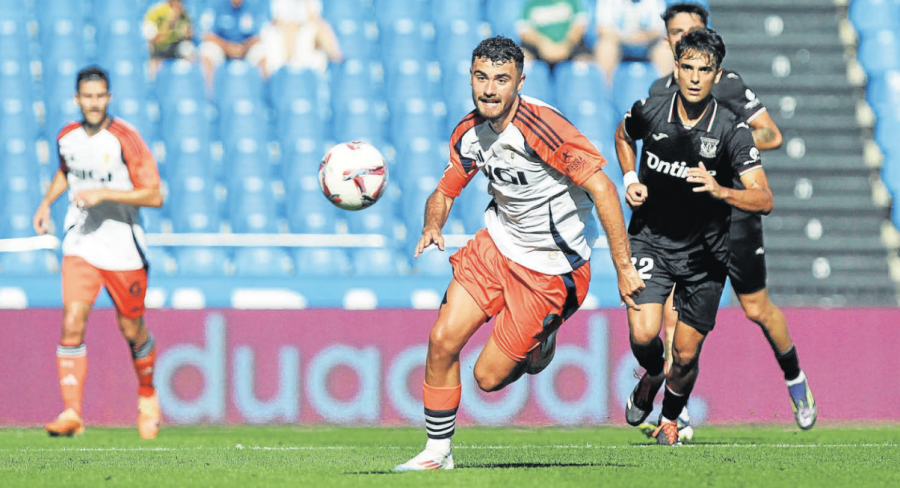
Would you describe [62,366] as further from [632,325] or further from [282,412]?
[632,325]

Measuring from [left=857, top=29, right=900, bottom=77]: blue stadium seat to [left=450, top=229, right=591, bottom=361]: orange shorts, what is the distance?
8.59 m

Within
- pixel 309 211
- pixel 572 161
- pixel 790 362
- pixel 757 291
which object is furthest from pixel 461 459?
pixel 309 211

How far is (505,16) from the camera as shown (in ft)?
44.0

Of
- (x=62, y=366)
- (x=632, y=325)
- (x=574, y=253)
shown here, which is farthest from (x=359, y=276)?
(x=574, y=253)

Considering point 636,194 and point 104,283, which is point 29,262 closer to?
point 104,283

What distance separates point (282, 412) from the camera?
995cm

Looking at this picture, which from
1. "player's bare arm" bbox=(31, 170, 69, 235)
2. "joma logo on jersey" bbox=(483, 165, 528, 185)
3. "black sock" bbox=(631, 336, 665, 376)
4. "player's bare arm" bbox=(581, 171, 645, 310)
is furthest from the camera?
"player's bare arm" bbox=(31, 170, 69, 235)

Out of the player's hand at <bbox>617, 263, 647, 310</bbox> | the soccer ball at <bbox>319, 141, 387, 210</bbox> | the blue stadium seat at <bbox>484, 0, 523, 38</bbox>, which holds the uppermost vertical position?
the blue stadium seat at <bbox>484, 0, 523, 38</bbox>

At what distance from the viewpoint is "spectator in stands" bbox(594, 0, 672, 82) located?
1313 centimetres

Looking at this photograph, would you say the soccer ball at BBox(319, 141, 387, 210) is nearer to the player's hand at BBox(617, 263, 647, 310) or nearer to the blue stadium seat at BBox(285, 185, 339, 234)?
the player's hand at BBox(617, 263, 647, 310)

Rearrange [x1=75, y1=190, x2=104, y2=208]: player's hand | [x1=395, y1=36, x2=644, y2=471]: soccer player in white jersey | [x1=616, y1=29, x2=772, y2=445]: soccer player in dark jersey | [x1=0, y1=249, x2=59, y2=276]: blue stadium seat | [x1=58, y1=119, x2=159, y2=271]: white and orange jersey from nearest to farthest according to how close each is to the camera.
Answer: [x1=395, y1=36, x2=644, y2=471]: soccer player in white jersey
[x1=616, y1=29, x2=772, y2=445]: soccer player in dark jersey
[x1=75, y1=190, x2=104, y2=208]: player's hand
[x1=58, y1=119, x2=159, y2=271]: white and orange jersey
[x1=0, y1=249, x2=59, y2=276]: blue stadium seat

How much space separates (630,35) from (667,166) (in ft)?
21.6

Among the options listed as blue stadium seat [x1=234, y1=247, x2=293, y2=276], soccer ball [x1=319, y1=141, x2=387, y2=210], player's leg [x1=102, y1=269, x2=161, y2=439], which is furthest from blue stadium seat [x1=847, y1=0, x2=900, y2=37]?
soccer ball [x1=319, y1=141, x2=387, y2=210]

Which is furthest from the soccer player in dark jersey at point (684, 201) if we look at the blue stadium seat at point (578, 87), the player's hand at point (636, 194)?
the blue stadium seat at point (578, 87)
